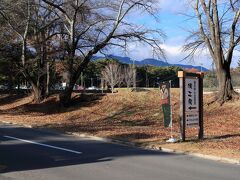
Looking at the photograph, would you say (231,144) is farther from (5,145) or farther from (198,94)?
(5,145)

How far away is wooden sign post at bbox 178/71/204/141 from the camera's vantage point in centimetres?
1658

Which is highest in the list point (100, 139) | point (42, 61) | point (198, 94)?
point (42, 61)

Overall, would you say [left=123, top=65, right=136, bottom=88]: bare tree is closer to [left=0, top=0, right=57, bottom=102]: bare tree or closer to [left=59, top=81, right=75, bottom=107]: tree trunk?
[left=0, top=0, right=57, bottom=102]: bare tree

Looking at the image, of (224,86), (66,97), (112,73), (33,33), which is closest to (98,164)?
(224,86)

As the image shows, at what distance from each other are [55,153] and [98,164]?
2.46 m

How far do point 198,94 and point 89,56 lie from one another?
17935 mm

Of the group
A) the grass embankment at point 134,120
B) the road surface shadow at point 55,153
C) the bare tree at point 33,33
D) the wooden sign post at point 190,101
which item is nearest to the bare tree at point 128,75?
the grass embankment at point 134,120

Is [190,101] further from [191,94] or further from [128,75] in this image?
[128,75]

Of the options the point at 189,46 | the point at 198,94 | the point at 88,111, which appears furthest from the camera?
the point at 88,111

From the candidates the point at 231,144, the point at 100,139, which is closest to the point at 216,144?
the point at 231,144

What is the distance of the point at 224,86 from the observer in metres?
26.5

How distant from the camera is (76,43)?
34531 mm

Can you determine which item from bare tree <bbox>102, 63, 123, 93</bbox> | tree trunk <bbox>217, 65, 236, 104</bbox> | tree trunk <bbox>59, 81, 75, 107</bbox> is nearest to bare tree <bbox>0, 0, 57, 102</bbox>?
tree trunk <bbox>59, 81, 75, 107</bbox>

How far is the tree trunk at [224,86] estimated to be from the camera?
26453 mm
